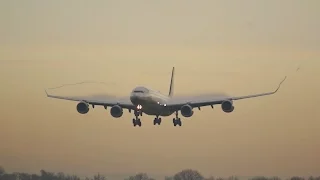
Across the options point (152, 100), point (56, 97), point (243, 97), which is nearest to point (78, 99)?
point (56, 97)

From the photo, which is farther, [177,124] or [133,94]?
[177,124]

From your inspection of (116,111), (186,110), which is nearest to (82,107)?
(116,111)

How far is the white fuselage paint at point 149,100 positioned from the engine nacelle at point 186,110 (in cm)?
232

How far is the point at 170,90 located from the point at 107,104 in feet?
114

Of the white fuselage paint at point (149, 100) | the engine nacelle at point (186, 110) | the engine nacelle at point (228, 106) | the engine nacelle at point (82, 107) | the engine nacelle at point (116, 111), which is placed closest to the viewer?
the white fuselage paint at point (149, 100)

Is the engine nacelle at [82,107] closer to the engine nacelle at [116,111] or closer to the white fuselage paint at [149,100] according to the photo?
the engine nacelle at [116,111]

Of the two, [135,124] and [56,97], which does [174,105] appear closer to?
[135,124]

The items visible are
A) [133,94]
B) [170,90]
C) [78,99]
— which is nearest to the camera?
[133,94]

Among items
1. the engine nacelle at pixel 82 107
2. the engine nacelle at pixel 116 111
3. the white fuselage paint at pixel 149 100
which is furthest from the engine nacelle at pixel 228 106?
the engine nacelle at pixel 82 107

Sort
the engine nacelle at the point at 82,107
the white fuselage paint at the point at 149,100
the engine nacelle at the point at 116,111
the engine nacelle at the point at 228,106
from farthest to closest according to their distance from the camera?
the engine nacelle at the point at 82,107 → the engine nacelle at the point at 116,111 → the engine nacelle at the point at 228,106 → the white fuselage paint at the point at 149,100

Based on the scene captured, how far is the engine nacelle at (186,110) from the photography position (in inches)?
6265

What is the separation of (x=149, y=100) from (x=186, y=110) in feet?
24.7

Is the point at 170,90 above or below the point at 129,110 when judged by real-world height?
above

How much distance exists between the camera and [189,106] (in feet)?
523
